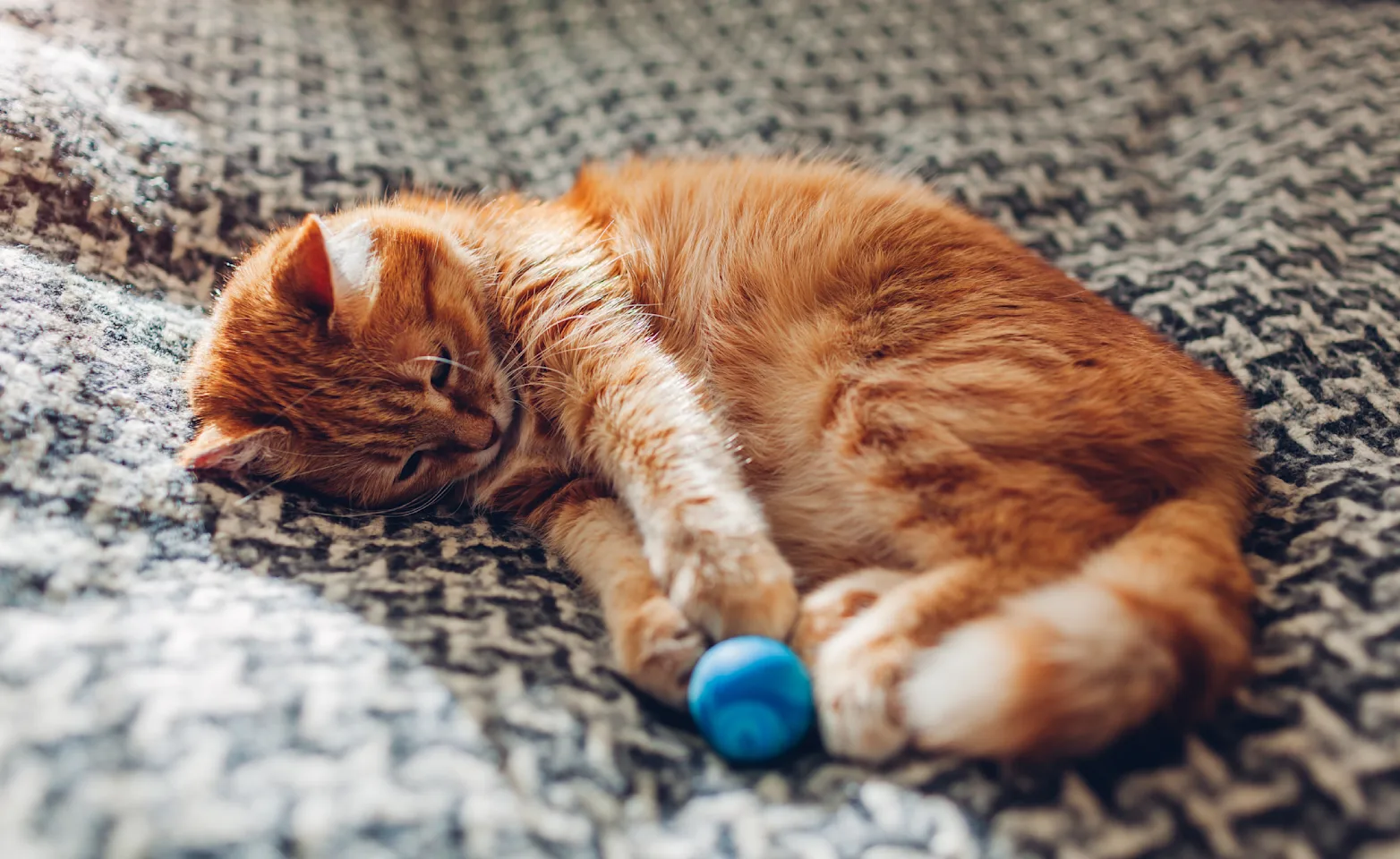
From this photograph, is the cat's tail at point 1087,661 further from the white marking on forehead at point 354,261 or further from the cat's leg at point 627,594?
the white marking on forehead at point 354,261

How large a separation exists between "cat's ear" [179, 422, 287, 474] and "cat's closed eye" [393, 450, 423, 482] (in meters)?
0.19

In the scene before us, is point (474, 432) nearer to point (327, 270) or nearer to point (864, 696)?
point (327, 270)

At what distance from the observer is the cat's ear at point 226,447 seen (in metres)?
1.31

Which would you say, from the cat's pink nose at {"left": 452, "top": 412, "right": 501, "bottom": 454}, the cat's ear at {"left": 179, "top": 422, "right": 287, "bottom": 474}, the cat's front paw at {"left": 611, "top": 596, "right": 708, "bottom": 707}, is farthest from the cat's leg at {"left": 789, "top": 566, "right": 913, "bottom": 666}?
the cat's ear at {"left": 179, "top": 422, "right": 287, "bottom": 474}

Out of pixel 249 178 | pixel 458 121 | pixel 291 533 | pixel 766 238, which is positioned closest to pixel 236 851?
pixel 291 533

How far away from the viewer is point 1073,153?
2.19 metres

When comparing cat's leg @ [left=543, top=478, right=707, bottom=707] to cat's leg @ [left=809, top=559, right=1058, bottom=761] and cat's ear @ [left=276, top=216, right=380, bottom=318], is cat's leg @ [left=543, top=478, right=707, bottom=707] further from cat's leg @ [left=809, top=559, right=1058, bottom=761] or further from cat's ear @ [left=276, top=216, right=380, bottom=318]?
cat's ear @ [left=276, top=216, right=380, bottom=318]

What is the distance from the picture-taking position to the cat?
3.31ft

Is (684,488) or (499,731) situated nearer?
(499,731)

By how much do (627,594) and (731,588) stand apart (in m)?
0.18

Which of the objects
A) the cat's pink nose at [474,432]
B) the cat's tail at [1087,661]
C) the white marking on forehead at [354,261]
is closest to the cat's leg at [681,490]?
the cat's pink nose at [474,432]

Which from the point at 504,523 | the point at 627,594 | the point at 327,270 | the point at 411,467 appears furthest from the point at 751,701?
the point at 327,270

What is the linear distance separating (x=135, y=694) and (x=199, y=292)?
42.6 inches

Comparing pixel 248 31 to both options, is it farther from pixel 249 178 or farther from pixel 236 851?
pixel 236 851
